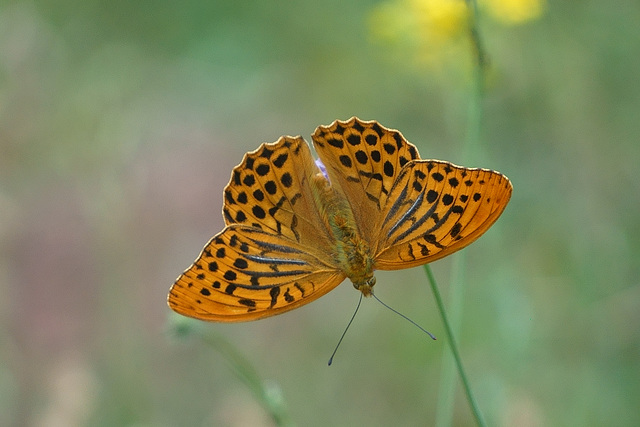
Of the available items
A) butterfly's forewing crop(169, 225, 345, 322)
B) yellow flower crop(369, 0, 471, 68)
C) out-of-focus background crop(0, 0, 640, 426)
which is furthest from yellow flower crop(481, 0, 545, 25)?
butterfly's forewing crop(169, 225, 345, 322)

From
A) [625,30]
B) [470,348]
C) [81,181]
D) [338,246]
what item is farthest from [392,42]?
[81,181]

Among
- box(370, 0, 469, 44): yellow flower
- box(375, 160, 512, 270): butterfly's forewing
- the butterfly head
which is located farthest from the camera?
box(370, 0, 469, 44): yellow flower

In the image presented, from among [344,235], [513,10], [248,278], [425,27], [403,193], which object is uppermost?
[513,10]

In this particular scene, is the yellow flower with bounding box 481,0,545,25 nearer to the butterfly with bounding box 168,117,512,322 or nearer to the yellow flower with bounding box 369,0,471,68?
the yellow flower with bounding box 369,0,471,68

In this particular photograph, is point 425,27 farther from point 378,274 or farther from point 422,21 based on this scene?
point 378,274

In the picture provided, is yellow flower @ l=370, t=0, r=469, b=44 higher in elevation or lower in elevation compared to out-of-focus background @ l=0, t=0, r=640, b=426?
higher

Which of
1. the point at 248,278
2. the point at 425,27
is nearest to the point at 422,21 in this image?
the point at 425,27
